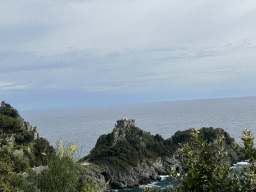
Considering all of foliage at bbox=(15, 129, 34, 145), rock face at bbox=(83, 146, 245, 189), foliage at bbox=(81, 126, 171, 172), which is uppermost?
foliage at bbox=(15, 129, 34, 145)

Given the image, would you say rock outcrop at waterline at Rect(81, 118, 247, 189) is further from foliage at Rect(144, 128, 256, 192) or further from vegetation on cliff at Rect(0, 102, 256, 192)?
foliage at Rect(144, 128, 256, 192)

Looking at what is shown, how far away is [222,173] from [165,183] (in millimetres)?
Result: 54810

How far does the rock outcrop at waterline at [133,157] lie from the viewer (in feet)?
177

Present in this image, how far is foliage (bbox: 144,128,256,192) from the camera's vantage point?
4.01m

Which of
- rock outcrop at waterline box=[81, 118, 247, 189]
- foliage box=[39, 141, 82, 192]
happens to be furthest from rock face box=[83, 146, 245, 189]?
foliage box=[39, 141, 82, 192]

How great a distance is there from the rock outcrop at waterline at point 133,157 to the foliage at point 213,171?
48.1 meters


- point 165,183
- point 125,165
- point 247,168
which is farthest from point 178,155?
point 247,168

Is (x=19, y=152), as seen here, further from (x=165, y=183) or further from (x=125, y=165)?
(x=165, y=183)

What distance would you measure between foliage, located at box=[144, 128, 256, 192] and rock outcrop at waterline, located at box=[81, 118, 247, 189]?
1893 inches

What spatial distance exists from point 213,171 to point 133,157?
57.9m

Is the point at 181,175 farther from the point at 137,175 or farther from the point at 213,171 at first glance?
the point at 137,175

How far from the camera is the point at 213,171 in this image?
14.0ft

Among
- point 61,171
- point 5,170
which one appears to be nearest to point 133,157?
point 5,170

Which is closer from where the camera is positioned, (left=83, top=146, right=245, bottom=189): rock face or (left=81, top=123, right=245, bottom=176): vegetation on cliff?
(left=83, top=146, right=245, bottom=189): rock face
